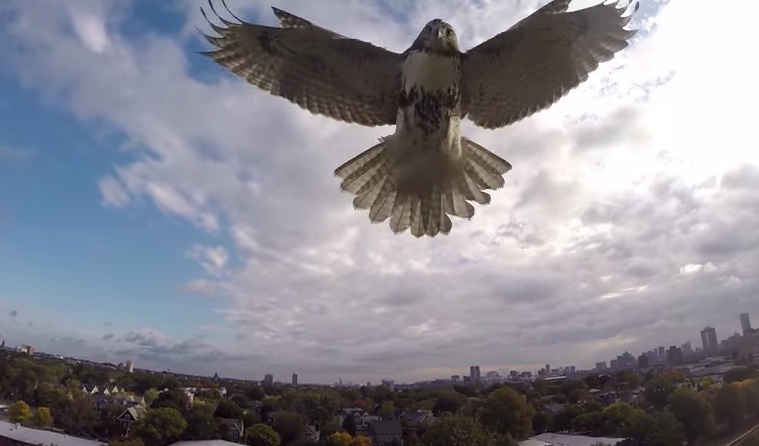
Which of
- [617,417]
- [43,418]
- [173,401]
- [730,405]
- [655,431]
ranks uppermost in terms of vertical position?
[173,401]

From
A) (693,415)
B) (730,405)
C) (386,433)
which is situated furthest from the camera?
(386,433)

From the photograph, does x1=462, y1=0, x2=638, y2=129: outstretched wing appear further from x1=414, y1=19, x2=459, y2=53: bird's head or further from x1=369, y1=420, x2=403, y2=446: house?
x1=369, y1=420, x2=403, y2=446: house

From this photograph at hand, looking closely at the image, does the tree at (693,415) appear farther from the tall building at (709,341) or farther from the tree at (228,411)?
the tree at (228,411)

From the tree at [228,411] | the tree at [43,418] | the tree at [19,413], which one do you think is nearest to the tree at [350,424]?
the tree at [228,411]

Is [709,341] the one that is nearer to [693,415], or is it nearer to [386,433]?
[693,415]

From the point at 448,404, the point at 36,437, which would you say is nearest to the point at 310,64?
the point at 36,437
